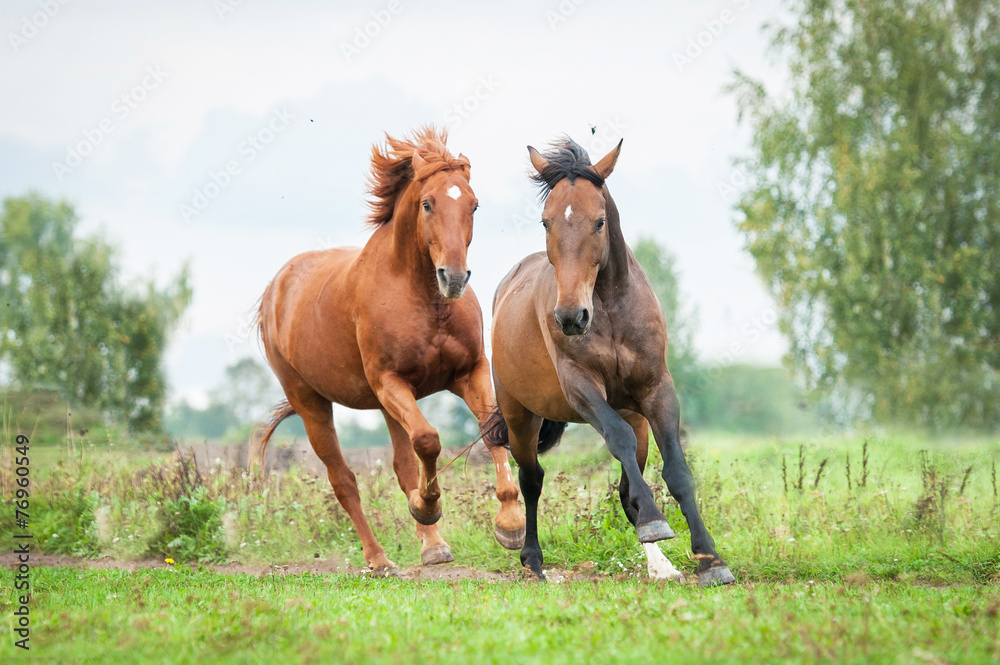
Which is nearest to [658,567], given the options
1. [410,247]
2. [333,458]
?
[410,247]

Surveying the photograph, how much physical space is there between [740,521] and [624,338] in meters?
3.34

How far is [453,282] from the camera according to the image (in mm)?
6215

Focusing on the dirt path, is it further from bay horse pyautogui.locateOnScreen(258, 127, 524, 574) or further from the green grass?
the green grass

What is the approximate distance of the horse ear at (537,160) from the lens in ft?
19.6

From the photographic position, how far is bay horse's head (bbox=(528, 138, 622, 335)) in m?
5.35

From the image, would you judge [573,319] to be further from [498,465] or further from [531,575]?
[531,575]

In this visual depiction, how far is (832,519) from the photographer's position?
8.00 metres

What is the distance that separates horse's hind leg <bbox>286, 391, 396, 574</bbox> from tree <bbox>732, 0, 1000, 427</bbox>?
15.4 m

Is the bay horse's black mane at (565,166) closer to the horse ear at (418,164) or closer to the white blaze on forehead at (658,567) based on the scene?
the horse ear at (418,164)

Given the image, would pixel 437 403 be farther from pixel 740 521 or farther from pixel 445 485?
pixel 740 521

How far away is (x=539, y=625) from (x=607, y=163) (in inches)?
127

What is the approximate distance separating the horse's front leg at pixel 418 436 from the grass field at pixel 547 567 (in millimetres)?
637

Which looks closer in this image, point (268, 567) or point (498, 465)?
point (498, 465)

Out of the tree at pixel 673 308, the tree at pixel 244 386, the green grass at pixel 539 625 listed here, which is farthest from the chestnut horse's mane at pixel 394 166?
the tree at pixel 244 386
